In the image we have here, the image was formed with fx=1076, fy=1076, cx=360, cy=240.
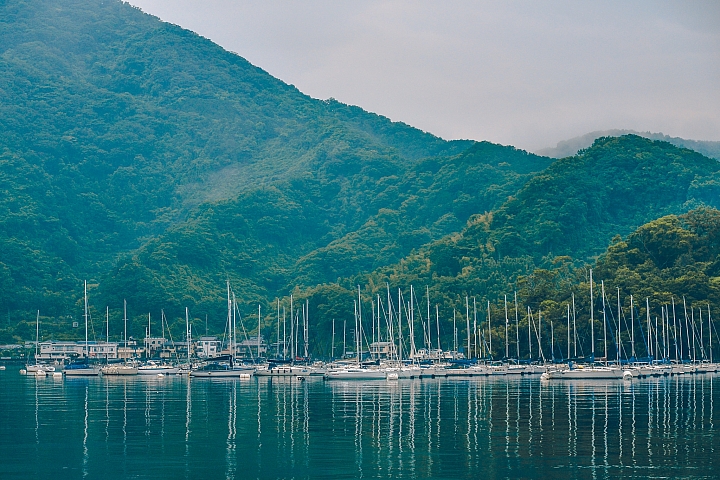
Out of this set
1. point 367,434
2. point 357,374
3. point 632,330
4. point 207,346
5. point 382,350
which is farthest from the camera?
point 207,346

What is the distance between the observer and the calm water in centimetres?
3816

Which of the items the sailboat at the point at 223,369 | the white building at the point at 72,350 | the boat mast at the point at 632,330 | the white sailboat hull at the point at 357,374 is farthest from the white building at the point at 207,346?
the boat mast at the point at 632,330

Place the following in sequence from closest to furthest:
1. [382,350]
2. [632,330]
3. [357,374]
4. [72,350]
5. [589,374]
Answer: [589,374], [357,374], [632,330], [382,350], [72,350]

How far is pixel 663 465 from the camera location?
37.9 meters

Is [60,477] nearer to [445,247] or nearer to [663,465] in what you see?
[663,465]

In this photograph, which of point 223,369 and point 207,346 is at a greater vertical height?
point 207,346

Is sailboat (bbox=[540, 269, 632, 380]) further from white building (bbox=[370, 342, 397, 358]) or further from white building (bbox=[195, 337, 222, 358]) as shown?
white building (bbox=[195, 337, 222, 358])

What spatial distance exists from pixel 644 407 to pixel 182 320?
138m

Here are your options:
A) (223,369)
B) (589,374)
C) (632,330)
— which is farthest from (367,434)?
(632,330)

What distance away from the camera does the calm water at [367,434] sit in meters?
38.2

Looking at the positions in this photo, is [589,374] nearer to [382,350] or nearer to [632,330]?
[632,330]

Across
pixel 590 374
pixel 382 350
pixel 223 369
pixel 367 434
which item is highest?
pixel 382 350

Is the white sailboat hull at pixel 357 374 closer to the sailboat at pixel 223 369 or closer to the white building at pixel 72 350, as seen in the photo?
the sailboat at pixel 223 369

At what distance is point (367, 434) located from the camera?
159 ft
